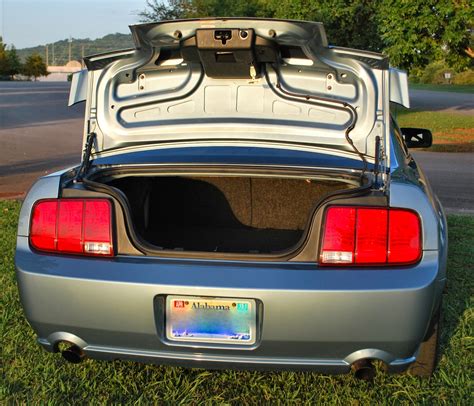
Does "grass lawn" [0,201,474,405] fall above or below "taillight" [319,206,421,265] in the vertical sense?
below

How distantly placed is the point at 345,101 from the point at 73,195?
60.2 inches

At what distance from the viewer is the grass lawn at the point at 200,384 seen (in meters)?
3.13

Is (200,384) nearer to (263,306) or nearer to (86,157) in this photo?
(263,306)

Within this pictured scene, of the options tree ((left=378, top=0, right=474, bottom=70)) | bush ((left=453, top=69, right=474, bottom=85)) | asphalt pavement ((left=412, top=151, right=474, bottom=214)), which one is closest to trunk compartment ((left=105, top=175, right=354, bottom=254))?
asphalt pavement ((left=412, top=151, right=474, bottom=214))

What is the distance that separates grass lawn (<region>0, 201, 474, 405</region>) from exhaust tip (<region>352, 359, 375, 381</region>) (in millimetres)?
306

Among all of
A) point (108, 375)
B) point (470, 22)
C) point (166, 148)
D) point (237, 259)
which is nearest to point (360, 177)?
point (237, 259)

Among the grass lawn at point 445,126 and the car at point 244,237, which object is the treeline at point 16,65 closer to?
the grass lawn at point 445,126

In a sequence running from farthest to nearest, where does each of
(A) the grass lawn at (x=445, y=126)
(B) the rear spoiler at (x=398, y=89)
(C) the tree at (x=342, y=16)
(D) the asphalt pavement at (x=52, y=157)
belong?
(C) the tree at (x=342, y=16) < (A) the grass lawn at (x=445, y=126) < (D) the asphalt pavement at (x=52, y=157) < (B) the rear spoiler at (x=398, y=89)

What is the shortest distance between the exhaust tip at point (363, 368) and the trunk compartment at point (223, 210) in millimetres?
1103

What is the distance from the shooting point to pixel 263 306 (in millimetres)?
2686

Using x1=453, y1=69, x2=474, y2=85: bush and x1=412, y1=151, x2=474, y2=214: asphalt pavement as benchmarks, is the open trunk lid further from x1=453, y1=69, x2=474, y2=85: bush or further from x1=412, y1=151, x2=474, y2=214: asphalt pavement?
x1=453, y1=69, x2=474, y2=85: bush

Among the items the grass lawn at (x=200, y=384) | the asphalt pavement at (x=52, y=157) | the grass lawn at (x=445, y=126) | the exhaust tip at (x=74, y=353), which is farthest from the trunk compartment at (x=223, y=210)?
the grass lawn at (x=445, y=126)

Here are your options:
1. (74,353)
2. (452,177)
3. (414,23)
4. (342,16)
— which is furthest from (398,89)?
(342,16)

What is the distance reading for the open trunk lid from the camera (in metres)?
3.35
